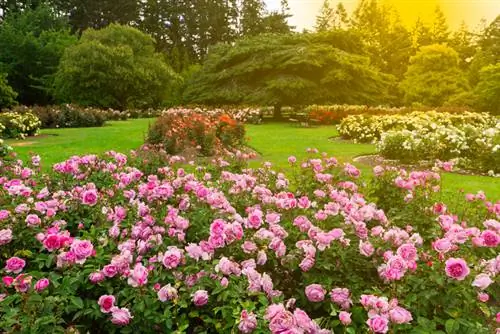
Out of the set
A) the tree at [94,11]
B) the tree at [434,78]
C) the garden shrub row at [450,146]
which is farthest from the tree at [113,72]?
the garden shrub row at [450,146]

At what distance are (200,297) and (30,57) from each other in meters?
35.6

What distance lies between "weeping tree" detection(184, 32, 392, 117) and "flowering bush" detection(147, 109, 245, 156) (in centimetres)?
1560

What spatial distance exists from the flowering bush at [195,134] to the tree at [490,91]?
2017cm

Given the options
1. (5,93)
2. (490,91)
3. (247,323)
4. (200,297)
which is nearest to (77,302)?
(200,297)

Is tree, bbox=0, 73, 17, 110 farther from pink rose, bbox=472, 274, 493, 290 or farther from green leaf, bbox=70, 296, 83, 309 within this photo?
pink rose, bbox=472, 274, 493, 290

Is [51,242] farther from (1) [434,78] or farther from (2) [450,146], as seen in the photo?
(1) [434,78]

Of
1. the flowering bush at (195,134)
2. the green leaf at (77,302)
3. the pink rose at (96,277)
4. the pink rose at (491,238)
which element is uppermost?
the pink rose at (491,238)

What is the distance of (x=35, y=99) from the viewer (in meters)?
35.1

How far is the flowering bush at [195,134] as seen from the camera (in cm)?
1151

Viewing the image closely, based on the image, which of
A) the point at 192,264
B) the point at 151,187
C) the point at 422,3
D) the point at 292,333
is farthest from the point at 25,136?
the point at 422,3

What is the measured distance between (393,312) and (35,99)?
37.3m

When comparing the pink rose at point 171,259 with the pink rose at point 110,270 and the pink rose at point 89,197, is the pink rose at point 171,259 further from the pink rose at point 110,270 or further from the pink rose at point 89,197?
the pink rose at point 89,197

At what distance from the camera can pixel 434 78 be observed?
34094 millimetres

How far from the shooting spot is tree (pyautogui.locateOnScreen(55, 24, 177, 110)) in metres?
30.6
